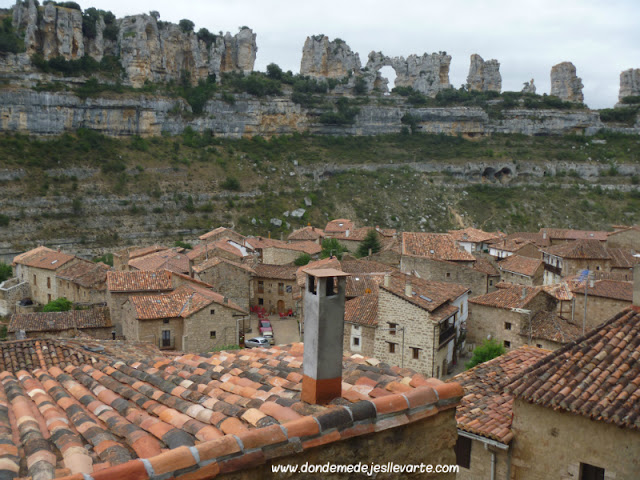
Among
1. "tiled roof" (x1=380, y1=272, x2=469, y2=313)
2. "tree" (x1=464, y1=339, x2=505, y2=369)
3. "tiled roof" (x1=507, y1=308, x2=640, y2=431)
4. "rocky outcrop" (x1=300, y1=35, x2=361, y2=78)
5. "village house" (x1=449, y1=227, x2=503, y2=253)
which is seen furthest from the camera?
"rocky outcrop" (x1=300, y1=35, x2=361, y2=78)

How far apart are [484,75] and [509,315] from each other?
112688 mm

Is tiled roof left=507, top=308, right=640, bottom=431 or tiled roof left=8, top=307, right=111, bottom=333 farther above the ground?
tiled roof left=507, top=308, right=640, bottom=431

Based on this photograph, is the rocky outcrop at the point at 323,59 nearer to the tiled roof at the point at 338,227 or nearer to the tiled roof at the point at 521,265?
the tiled roof at the point at 338,227

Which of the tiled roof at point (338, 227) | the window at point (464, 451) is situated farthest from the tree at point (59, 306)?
the tiled roof at point (338, 227)

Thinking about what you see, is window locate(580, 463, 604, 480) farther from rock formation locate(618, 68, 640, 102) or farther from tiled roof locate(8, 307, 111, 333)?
rock formation locate(618, 68, 640, 102)

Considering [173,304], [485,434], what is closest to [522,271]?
[173,304]

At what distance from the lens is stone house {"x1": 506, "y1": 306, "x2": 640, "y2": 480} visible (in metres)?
7.80

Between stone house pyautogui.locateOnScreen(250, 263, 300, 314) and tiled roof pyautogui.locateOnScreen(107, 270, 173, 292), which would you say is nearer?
tiled roof pyautogui.locateOnScreen(107, 270, 173, 292)

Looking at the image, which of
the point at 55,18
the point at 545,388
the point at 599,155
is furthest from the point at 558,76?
the point at 545,388

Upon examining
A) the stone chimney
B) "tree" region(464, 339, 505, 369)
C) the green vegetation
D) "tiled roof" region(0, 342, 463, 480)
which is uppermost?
the stone chimney

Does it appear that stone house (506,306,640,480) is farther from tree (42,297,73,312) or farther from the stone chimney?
tree (42,297,73,312)

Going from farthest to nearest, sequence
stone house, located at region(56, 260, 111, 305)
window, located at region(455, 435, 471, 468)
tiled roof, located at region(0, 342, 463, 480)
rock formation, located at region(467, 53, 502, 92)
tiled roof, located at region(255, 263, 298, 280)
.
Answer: rock formation, located at region(467, 53, 502, 92) < tiled roof, located at region(255, 263, 298, 280) < stone house, located at region(56, 260, 111, 305) < window, located at region(455, 435, 471, 468) < tiled roof, located at region(0, 342, 463, 480)

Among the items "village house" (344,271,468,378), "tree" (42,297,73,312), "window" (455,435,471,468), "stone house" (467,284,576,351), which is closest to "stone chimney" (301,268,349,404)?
"window" (455,435,471,468)

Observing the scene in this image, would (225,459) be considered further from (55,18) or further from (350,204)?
(55,18)
